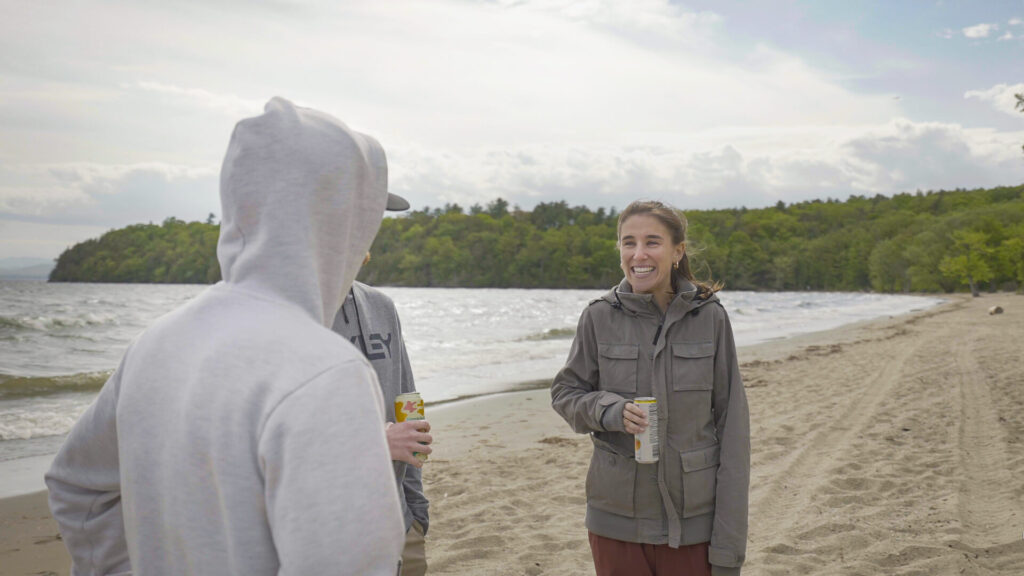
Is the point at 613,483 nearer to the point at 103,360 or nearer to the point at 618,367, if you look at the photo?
the point at 618,367

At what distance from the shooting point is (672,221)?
2896mm

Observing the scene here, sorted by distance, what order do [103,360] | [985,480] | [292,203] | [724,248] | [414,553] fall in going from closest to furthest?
[292,203] < [414,553] < [985,480] < [103,360] < [724,248]

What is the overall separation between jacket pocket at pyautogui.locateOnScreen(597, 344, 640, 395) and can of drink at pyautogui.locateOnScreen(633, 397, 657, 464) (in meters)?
0.19

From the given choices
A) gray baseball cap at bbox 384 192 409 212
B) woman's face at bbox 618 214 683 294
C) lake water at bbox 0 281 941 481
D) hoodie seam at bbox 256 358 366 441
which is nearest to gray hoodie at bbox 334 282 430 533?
gray baseball cap at bbox 384 192 409 212

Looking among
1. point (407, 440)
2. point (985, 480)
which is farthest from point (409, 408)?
point (985, 480)

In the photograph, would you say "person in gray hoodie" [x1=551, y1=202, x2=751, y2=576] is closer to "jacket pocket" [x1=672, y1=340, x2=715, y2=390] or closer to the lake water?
"jacket pocket" [x1=672, y1=340, x2=715, y2=390]

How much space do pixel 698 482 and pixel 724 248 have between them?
11516 cm

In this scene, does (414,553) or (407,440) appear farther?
(414,553)

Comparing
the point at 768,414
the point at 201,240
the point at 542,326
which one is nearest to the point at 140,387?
the point at 768,414

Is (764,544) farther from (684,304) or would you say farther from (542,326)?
(542,326)

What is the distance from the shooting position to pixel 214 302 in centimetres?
113

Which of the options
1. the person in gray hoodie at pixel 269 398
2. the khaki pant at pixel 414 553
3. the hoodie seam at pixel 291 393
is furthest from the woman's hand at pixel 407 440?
the hoodie seam at pixel 291 393

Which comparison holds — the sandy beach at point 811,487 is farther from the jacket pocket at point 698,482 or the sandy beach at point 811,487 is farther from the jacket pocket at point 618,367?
the jacket pocket at point 618,367

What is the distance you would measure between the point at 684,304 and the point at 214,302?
1.99 metres
